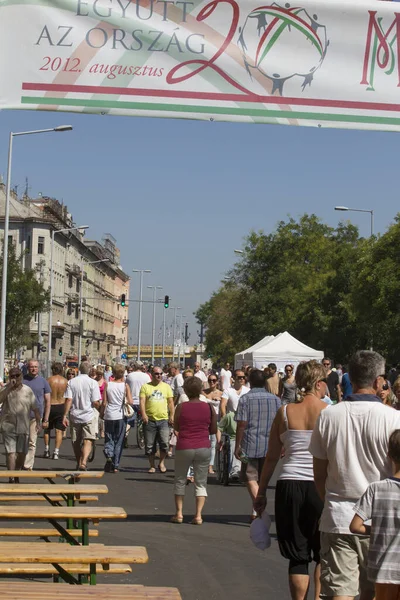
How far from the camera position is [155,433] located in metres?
20.1

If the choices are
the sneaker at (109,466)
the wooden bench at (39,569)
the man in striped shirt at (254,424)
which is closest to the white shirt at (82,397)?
the sneaker at (109,466)

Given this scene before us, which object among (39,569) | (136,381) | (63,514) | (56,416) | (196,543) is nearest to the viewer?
(39,569)

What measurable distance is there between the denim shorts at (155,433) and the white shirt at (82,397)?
3.24 feet

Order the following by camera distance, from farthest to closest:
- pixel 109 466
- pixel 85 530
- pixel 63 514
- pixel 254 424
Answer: pixel 109 466 < pixel 254 424 < pixel 85 530 < pixel 63 514

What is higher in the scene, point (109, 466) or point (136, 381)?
point (136, 381)

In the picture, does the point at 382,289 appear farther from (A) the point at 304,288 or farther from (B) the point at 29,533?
(B) the point at 29,533

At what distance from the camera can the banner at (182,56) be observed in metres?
5.29

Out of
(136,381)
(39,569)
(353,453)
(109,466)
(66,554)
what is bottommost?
(109,466)

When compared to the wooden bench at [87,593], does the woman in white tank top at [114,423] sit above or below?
above

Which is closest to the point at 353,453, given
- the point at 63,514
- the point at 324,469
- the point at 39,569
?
the point at 324,469

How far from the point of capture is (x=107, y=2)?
530 cm

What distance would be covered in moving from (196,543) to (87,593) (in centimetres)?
705

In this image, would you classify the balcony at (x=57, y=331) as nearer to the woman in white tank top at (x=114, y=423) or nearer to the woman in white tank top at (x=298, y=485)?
the woman in white tank top at (x=114, y=423)

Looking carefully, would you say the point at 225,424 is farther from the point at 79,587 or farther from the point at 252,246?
the point at 252,246
